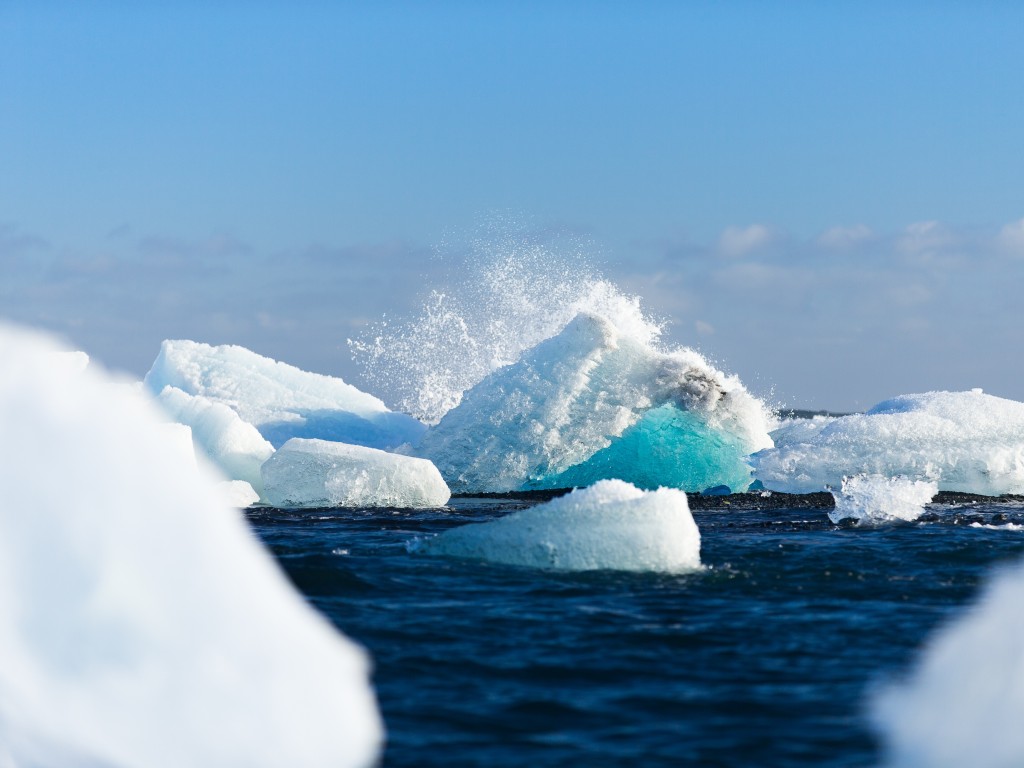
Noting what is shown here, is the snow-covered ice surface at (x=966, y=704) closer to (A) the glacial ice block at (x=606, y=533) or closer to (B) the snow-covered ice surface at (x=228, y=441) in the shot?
(A) the glacial ice block at (x=606, y=533)

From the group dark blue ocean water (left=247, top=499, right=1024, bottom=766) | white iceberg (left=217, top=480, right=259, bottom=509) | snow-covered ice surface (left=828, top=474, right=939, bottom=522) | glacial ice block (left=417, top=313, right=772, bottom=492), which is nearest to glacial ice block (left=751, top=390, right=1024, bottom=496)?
snow-covered ice surface (left=828, top=474, right=939, bottom=522)

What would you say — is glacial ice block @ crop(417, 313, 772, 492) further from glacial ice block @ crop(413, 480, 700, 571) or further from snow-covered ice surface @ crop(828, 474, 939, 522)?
glacial ice block @ crop(413, 480, 700, 571)

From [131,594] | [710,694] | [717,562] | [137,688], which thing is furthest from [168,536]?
[717,562]

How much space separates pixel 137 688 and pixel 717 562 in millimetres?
8306

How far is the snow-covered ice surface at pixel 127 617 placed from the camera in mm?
6445

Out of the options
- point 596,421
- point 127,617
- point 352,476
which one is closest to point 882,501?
point 596,421

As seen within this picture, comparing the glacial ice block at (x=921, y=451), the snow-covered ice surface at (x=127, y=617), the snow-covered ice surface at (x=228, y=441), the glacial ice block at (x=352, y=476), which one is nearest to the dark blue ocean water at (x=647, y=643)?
the snow-covered ice surface at (x=127, y=617)

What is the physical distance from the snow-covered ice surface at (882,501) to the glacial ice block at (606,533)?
6.43 meters

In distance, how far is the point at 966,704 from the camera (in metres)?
7.43

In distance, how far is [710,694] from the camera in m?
8.13

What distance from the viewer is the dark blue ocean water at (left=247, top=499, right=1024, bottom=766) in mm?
7188

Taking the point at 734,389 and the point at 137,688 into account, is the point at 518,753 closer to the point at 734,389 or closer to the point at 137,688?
the point at 137,688

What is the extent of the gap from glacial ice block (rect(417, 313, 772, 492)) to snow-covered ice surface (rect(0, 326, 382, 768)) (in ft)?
55.6

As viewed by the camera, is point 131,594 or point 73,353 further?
point 73,353
